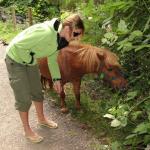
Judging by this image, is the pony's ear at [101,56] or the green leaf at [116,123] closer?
the green leaf at [116,123]

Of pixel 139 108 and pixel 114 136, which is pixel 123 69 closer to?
pixel 114 136

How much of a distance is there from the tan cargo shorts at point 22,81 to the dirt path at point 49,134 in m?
0.54

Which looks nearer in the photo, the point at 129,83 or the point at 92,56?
the point at 129,83

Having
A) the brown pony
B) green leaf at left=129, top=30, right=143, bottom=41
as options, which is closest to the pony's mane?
the brown pony

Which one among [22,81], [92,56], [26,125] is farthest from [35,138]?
[92,56]

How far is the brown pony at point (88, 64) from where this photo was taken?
539 cm

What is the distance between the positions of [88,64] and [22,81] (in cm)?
111

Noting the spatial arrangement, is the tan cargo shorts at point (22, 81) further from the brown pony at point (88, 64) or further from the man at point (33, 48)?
the brown pony at point (88, 64)

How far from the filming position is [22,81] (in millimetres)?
4848

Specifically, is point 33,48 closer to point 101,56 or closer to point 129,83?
point 101,56

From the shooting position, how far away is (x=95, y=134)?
5316 millimetres

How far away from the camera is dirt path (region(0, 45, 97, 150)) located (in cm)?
510

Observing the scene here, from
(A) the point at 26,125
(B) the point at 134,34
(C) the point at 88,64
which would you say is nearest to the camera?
(B) the point at 134,34

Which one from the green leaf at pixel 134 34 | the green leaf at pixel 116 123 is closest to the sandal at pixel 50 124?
the green leaf at pixel 116 123
